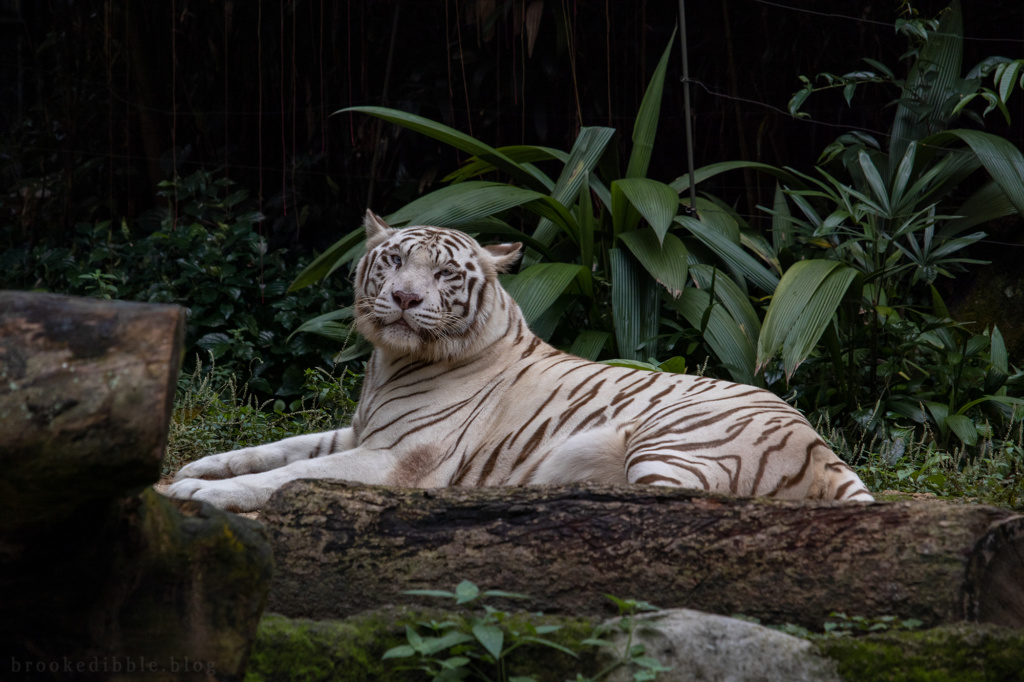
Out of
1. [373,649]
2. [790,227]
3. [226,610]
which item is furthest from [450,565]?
[790,227]

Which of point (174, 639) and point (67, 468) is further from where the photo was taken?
point (174, 639)

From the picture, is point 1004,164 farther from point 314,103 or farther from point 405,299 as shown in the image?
point 314,103

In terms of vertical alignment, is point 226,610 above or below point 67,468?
A: below

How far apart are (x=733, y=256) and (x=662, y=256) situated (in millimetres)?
482

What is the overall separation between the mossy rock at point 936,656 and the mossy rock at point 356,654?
1.38 ft

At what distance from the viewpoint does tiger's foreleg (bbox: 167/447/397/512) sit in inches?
122

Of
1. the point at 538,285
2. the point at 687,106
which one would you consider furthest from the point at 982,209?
the point at 538,285

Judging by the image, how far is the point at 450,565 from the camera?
1.86m

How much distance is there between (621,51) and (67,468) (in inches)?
277

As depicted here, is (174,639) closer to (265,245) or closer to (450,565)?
(450,565)

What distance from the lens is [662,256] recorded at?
5.20 metres

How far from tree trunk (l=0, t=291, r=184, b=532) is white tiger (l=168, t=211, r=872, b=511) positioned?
1729 mm

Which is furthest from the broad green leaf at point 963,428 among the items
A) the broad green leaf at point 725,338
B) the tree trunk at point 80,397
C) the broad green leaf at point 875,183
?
the tree trunk at point 80,397

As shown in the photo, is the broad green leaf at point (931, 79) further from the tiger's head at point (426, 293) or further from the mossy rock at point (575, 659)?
the mossy rock at point (575, 659)
